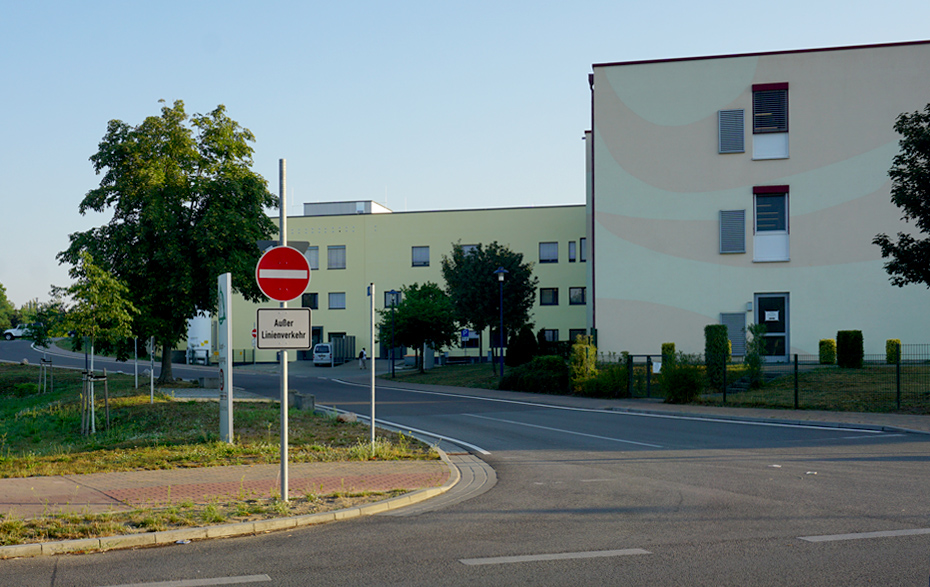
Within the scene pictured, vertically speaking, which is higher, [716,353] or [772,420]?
[716,353]

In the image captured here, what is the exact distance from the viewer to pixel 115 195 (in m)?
29.3

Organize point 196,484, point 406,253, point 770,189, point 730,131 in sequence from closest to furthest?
1. point 196,484
2. point 770,189
3. point 730,131
4. point 406,253

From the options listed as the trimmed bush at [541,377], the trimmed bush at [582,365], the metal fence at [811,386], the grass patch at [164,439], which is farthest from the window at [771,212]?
the grass patch at [164,439]

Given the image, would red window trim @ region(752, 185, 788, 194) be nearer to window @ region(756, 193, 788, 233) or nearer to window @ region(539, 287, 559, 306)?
window @ region(756, 193, 788, 233)

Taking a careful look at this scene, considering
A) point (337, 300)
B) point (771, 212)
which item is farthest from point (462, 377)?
point (337, 300)

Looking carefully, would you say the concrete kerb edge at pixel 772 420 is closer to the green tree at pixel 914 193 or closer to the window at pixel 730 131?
the green tree at pixel 914 193

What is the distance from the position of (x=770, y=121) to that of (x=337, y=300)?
42403 mm

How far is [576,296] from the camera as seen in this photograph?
216 ft

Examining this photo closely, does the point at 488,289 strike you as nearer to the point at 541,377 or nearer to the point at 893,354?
the point at 541,377

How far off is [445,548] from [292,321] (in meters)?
2.97

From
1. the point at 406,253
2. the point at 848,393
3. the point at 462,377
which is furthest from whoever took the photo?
the point at 406,253

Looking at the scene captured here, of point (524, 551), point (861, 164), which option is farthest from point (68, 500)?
point (861, 164)

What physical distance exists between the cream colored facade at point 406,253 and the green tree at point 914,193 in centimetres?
4352

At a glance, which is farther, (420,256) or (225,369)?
(420,256)
